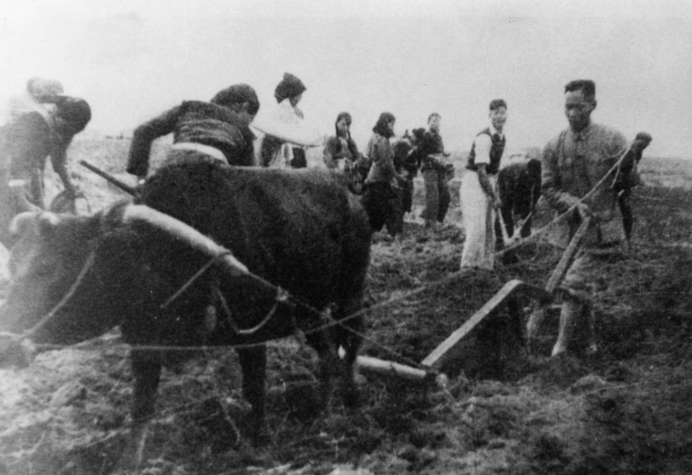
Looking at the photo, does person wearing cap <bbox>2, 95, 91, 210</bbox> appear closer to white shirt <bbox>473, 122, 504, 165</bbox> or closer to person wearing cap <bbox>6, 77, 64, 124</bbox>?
person wearing cap <bbox>6, 77, 64, 124</bbox>

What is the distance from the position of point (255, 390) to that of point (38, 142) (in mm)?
1886

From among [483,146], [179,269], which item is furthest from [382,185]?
[179,269]

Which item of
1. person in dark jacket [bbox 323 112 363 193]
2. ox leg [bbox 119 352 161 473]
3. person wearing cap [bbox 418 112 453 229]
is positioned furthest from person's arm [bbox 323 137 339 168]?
ox leg [bbox 119 352 161 473]

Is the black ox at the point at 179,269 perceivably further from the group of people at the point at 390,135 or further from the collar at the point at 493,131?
the collar at the point at 493,131

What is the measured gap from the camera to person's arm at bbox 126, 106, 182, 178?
280 cm

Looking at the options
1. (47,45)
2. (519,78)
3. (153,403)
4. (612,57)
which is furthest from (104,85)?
(612,57)

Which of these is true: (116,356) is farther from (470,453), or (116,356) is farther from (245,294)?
(470,453)

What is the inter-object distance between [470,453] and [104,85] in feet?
8.65

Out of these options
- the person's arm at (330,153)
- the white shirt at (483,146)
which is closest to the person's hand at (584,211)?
the white shirt at (483,146)

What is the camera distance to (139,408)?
8.84 ft

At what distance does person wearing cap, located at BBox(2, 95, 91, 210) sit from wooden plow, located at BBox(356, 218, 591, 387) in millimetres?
2032

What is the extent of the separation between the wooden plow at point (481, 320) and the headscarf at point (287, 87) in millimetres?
1529

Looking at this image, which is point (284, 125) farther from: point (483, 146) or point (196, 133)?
point (483, 146)

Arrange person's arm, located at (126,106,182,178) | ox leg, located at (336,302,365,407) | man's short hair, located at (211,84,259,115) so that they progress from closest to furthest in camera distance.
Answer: person's arm, located at (126,106,182,178)
man's short hair, located at (211,84,259,115)
ox leg, located at (336,302,365,407)
